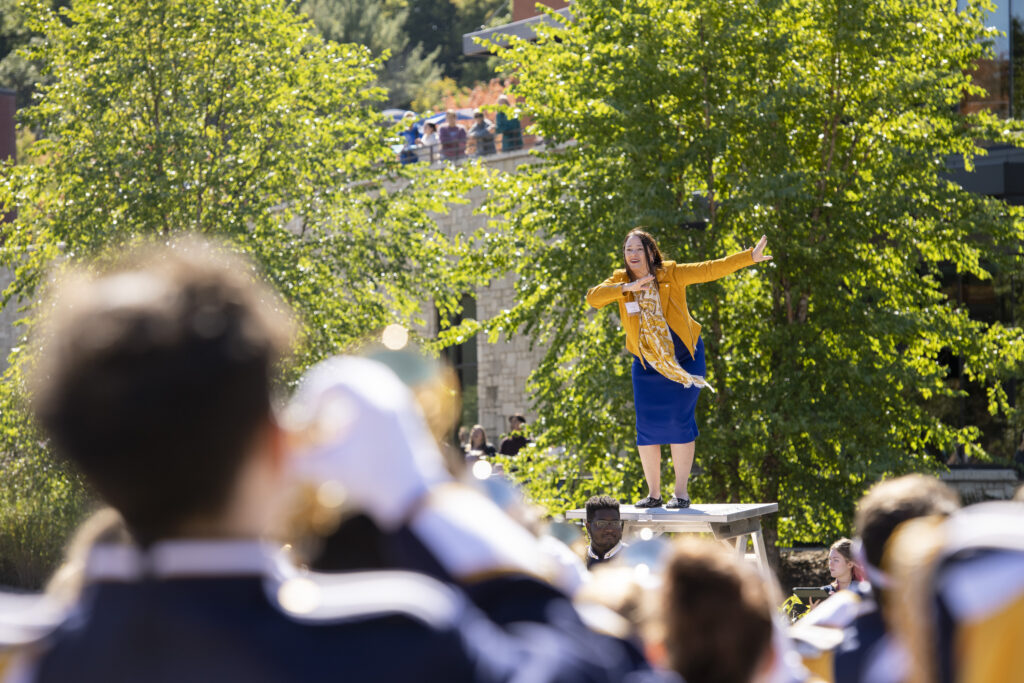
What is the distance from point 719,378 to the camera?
1246 centimetres

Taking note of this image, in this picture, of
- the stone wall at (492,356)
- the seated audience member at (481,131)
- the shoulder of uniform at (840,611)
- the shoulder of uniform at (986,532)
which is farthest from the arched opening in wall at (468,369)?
the shoulder of uniform at (986,532)

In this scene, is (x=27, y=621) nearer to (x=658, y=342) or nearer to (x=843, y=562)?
(x=843, y=562)

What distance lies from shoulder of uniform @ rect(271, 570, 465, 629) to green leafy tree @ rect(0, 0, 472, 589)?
48.1ft

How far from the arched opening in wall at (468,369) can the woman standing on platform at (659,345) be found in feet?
62.8

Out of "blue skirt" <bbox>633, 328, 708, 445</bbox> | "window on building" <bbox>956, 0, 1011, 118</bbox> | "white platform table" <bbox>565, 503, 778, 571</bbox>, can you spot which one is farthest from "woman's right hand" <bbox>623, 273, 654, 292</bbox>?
"window on building" <bbox>956, 0, 1011, 118</bbox>

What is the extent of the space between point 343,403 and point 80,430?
0.87 feet

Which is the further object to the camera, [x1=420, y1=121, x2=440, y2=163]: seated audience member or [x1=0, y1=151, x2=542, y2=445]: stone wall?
[x1=0, y1=151, x2=542, y2=445]: stone wall

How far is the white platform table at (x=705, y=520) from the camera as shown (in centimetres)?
804

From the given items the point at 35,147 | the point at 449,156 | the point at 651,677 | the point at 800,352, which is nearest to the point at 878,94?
the point at 800,352

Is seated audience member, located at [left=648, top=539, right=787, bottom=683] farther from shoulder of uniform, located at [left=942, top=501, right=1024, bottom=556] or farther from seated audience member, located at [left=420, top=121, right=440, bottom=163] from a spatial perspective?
seated audience member, located at [left=420, top=121, right=440, bottom=163]

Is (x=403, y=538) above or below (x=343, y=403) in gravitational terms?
below

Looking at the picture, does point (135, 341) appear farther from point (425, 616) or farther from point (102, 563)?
point (425, 616)

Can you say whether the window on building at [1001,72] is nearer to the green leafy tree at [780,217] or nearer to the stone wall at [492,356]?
the green leafy tree at [780,217]

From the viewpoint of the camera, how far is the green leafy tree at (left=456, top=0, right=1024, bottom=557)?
1209cm
